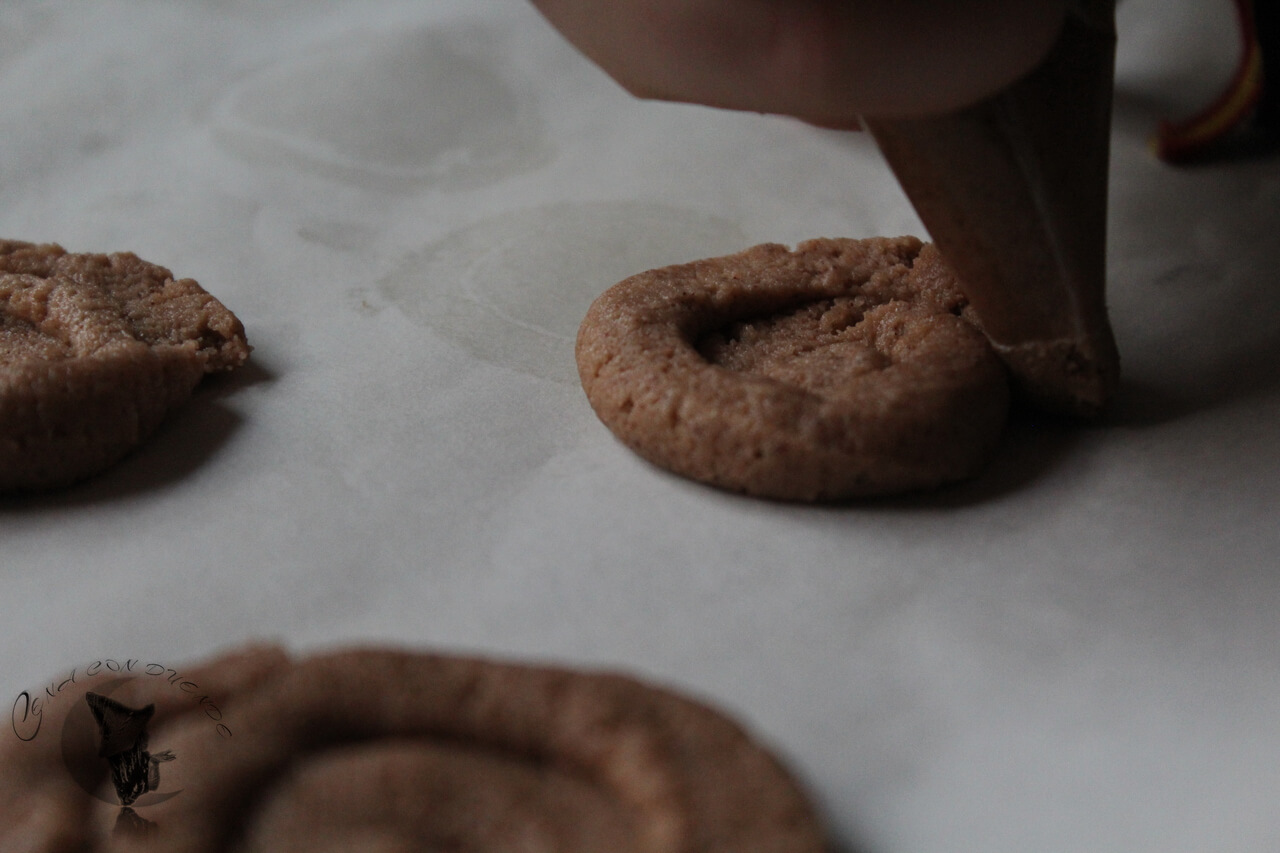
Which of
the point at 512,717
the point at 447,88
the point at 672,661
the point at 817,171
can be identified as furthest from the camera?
→ the point at 447,88

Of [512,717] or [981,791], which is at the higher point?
[512,717]

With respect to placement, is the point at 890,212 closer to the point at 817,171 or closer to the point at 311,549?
the point at 817,171

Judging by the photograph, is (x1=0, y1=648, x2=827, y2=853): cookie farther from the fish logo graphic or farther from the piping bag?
the piping bag

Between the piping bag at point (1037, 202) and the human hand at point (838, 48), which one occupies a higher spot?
the human hand at point (838, 48)

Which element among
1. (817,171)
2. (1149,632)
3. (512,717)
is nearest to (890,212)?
(817,171)
